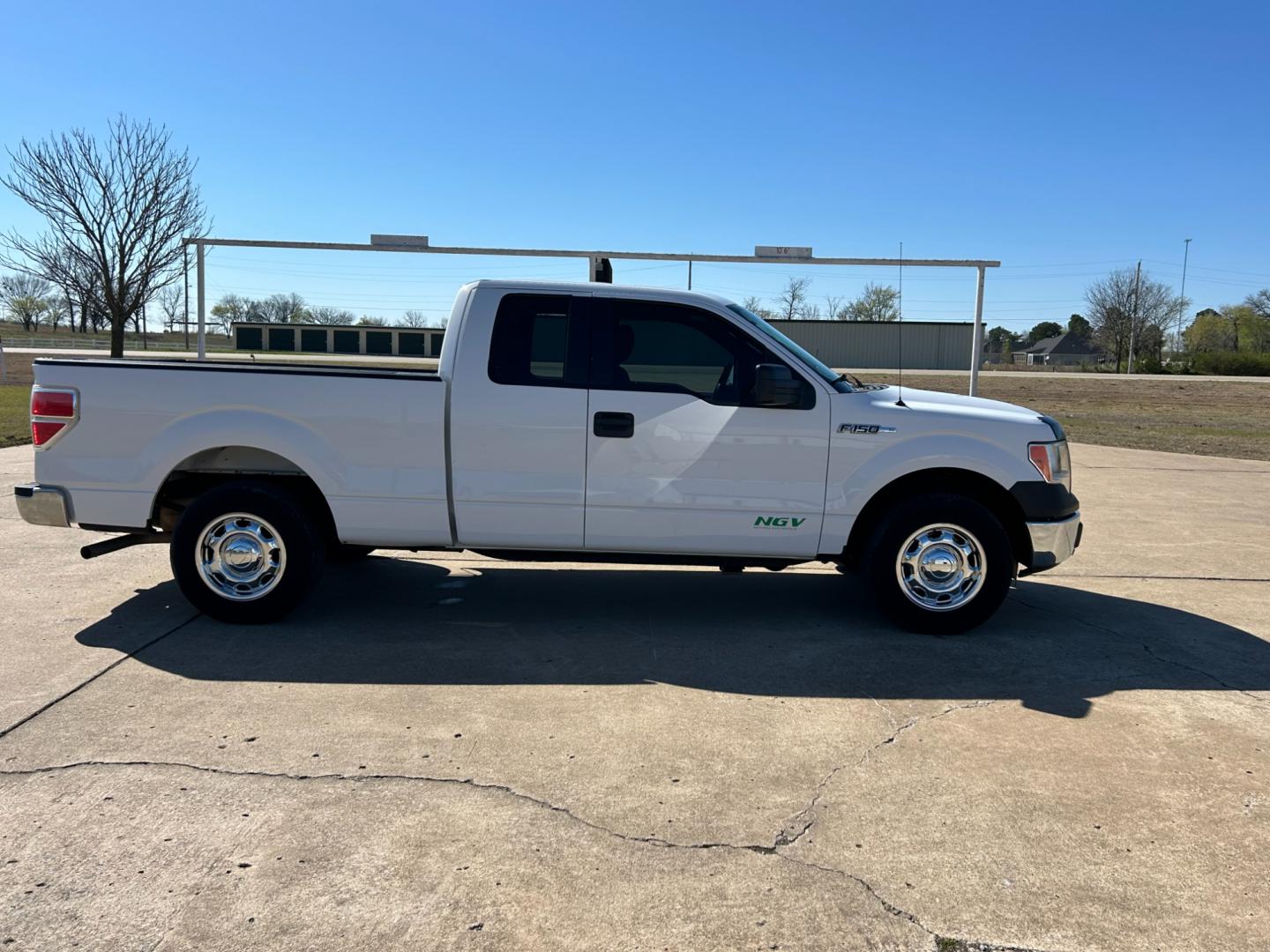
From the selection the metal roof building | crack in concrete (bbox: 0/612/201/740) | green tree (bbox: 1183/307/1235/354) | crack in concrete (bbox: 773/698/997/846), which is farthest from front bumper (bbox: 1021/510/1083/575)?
green tree (bbox: 1183/307/1235/354)

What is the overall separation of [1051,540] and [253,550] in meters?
4.58

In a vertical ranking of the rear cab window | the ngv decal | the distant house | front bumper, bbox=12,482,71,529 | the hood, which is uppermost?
the distant house

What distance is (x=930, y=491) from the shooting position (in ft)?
17.6

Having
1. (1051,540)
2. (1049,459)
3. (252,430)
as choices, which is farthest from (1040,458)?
(252,430)

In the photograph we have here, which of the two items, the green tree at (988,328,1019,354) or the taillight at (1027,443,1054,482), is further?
the green tree at (988,328,1019,354)

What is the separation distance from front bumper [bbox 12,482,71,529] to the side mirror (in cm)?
398

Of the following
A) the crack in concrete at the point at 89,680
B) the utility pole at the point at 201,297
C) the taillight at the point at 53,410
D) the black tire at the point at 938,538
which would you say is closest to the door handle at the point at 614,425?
the black tire at the point at 938,538

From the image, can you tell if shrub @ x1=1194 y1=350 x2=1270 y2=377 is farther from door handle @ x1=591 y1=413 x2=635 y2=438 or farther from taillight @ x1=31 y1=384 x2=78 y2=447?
taillight @ x1=31 y1=384 x2=78 y2=447

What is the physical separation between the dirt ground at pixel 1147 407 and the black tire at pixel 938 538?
13371 mm

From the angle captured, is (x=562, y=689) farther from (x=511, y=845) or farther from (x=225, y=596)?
(x=225, y=596)

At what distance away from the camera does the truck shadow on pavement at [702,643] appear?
4.68 metres

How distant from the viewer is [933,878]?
2.95 m

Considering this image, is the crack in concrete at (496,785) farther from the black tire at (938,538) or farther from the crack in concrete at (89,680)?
the black tire at (938,538)

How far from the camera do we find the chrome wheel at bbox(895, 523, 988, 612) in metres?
5.32
